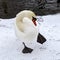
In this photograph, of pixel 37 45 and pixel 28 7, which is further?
→ pixel 28 7

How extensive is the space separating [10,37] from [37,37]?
598 millimetres

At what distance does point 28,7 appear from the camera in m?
6.85

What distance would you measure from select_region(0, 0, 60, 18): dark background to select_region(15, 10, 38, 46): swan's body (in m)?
2.33

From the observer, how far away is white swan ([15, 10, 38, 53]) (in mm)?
3936

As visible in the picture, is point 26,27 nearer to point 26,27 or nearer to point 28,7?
point 26,27

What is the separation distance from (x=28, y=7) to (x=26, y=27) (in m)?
2.97

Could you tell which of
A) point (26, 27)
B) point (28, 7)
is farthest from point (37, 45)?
point (28, 7)

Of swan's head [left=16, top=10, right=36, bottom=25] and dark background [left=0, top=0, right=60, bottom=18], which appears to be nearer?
swan's head [left=16, top=10, right=36, bottom=25]

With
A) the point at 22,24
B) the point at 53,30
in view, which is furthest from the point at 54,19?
the point at 22,24

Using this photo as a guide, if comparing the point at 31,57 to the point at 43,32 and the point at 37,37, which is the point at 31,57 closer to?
the point at 37,37

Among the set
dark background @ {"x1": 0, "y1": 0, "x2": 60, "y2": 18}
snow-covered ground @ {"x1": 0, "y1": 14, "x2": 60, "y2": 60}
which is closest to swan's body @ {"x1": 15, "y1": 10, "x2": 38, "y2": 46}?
snow-covered ground @ {"x1": 0, "y1": 14, "x2": 60, "y2": 60}

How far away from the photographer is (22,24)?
4004 millimetres

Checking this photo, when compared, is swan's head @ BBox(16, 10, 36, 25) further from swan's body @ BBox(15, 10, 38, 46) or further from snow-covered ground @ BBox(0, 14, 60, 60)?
snow-covered ground @ BBox(0, 14, 60, 60)

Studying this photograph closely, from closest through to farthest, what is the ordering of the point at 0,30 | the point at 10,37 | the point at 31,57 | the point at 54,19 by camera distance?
the point at 31,57 → the point at 10,37 → the point at 0,30 → the point at 54,19
